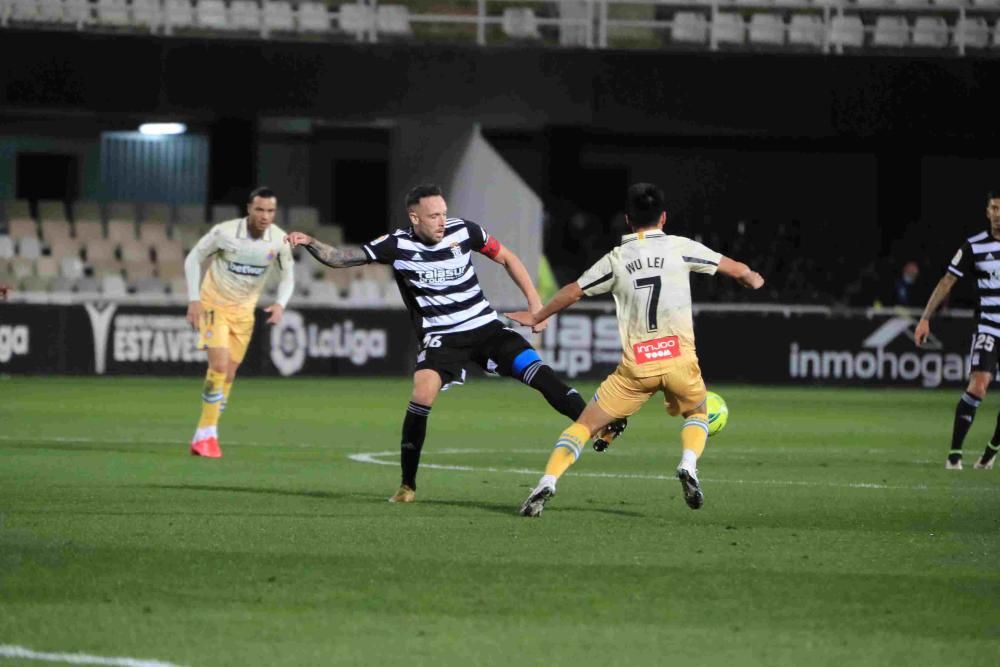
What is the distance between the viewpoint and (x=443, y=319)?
11.1m

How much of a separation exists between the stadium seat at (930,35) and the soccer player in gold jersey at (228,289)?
18.8 meters

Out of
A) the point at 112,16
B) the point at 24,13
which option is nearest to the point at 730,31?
the point at 112,16

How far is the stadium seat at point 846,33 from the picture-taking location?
101 ft

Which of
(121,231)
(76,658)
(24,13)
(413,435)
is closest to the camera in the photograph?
(76,658)

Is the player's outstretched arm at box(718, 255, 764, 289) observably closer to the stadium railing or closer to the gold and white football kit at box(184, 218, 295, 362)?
the gold and white football kit at box(184, 218, 295, 362)

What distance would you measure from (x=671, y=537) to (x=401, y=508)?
1926mm

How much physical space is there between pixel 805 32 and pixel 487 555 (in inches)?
945

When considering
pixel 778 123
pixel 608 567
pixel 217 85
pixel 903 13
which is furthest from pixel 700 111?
pixel 608 567

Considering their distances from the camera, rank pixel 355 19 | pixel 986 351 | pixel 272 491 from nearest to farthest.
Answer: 1. pixel 272 491
2. pixel 986 351
3. pixel 355 19

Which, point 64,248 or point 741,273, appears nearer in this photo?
point 741,273

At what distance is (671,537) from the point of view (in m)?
9.38

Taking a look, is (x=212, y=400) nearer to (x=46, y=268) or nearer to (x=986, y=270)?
(x=986, y=270)

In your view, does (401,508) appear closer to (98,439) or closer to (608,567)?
(608,567)

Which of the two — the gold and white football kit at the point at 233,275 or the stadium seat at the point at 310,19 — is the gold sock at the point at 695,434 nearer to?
the gold and white football kit at the point at 233,275
